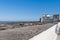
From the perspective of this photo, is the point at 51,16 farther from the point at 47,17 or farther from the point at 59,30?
the point at 59,30

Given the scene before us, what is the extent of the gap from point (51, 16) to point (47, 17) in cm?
213

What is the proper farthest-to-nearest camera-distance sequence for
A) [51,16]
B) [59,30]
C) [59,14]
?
[51,16]
[59,14]
[59,30]

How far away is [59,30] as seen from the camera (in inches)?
447

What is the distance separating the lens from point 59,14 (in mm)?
57500

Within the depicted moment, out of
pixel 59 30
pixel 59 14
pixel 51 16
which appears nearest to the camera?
pixel 59 30

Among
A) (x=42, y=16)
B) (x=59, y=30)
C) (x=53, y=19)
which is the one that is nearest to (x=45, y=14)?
(x=42, y=16)

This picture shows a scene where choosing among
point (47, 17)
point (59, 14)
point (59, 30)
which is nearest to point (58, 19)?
point (59, 14)

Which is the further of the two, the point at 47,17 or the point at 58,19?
the point at 47,17

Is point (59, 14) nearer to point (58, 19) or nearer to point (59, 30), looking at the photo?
point (58, 19)

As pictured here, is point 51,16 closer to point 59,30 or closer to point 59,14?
point 59,14

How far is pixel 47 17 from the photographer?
206 ft

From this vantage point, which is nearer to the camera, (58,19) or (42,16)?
(58,19)

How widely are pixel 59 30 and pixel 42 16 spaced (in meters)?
53.7

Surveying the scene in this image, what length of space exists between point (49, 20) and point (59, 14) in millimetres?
7961
